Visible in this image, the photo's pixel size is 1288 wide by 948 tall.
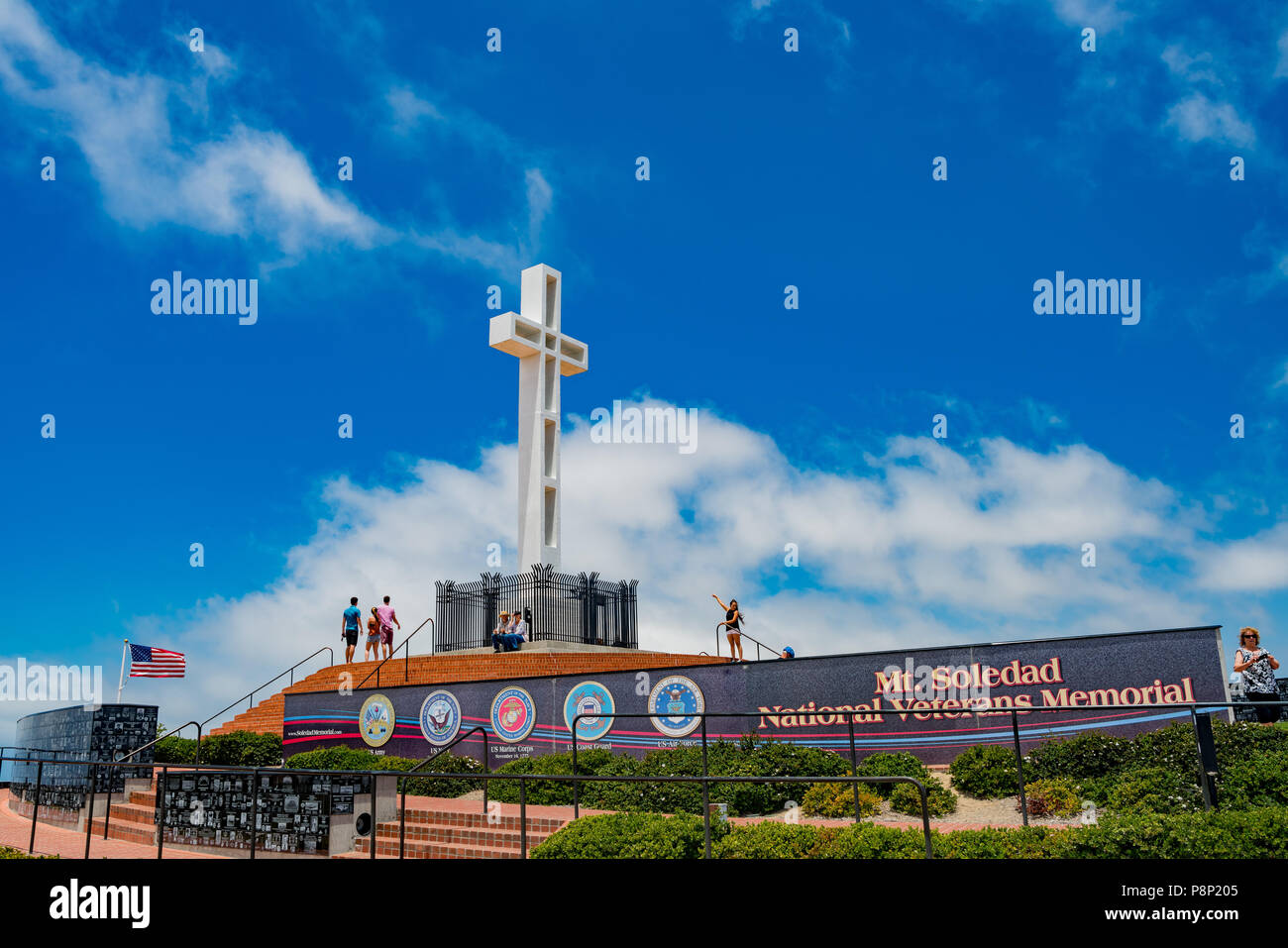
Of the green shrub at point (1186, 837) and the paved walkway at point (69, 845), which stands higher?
the green shrub at point (1186, 837)

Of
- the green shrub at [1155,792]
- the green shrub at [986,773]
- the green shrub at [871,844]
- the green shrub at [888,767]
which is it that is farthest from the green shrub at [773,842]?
the green shrub at [986,773]

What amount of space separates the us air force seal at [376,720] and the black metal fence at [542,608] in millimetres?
5538

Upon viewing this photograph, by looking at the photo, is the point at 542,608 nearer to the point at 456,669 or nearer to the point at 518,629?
the point at 518,629

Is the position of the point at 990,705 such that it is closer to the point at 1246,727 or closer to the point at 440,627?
the point at 1246,727

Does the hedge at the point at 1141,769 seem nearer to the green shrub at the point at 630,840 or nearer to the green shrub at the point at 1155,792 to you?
the green shrub at the point at 1155,792

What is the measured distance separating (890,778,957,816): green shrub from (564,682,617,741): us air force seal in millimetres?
6161

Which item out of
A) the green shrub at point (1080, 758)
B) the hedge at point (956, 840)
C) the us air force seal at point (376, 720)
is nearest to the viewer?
the hedge at point (956, 840)

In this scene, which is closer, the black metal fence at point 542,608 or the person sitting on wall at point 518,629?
the person sitting on wall at point 518,629

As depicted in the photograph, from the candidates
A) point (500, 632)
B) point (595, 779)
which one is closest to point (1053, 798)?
point (595, 779)

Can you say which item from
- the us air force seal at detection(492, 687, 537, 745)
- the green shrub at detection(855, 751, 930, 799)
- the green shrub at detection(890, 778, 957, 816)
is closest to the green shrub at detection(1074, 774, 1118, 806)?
the green shrub at detection(890, 778, 957, 816)

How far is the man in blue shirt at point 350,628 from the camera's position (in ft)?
85.6

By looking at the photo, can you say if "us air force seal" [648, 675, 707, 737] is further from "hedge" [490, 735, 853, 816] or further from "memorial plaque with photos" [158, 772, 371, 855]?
"memorial plaque with photos" [158, 772, 371, 855]
